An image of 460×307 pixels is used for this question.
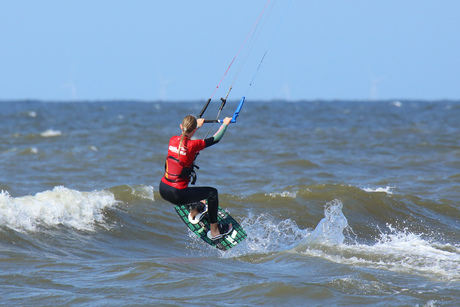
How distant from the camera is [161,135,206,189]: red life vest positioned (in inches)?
282

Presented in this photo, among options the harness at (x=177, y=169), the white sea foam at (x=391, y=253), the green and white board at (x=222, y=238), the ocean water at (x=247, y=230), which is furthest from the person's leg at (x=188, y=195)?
the white sea foam at (x=391, y=253)

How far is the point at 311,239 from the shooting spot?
8.28m

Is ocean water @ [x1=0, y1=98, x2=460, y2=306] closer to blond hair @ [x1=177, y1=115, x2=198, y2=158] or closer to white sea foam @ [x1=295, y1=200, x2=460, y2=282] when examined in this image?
white sea foam @ [x1=295, y1=200, x2=460, y2=282]

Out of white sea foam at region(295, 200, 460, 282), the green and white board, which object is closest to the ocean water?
white sea foam at region(295, 200, 460, 282)

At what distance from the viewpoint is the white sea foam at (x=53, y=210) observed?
8945mm

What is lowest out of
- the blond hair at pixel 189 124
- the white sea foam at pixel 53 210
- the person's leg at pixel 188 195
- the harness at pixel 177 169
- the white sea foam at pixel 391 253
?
the white sea foam at pixel 53 210

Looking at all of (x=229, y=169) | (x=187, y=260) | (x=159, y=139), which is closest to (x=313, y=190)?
(x=229, y=169)

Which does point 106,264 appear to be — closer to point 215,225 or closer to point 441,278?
point 215,225

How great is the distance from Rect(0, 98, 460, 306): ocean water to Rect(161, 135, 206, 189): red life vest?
3.29 feet

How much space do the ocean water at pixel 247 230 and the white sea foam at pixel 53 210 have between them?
3 centimetres

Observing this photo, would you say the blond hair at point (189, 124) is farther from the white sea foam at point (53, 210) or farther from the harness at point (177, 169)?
the white sea foam at point (53, 210)

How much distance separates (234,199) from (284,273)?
533 cm

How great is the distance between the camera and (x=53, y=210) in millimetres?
9641

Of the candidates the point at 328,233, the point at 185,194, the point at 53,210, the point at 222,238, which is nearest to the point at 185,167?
the point at 185,194
